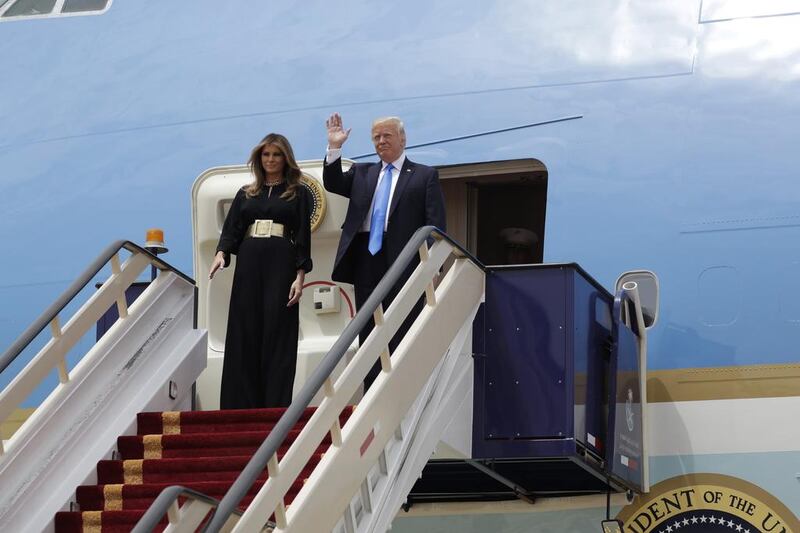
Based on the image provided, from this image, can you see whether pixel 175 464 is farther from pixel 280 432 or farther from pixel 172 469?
pixel 280 432

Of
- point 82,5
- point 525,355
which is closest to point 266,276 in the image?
point 525,355

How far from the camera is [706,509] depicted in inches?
261

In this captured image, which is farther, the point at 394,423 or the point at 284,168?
the point at 284,168

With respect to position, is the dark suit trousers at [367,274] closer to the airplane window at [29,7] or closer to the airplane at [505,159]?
the airplane at [505,159]

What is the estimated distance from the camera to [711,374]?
675 centimetres

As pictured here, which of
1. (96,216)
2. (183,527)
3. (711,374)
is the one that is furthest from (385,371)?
(96,216)

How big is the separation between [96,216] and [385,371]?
3.29m

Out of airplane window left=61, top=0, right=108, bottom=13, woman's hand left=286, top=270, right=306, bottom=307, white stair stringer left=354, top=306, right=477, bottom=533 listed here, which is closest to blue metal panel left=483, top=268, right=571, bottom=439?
white stair stringer left=354, top=306, right=477, bottom=533

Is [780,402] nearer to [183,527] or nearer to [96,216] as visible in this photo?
[183,527]

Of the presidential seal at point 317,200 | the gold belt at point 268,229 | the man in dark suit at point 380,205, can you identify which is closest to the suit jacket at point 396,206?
the man in dark suit at point 380,205

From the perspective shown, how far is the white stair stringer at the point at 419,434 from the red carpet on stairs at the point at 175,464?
31 cm

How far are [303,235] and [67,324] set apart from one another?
1.34 metres

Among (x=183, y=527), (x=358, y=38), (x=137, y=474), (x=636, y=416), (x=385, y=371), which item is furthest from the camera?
(x=358, y=38)

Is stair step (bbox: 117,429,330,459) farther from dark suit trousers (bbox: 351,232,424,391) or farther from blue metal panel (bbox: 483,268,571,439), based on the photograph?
blue metal panel (bbox: 483,268,571,439)
